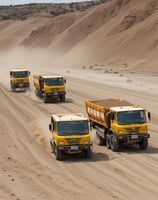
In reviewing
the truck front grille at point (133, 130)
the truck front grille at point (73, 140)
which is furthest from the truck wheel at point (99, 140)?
the truck front grille at point (73, 140)

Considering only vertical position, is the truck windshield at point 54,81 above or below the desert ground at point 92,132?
above

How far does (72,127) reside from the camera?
25781 millimetres

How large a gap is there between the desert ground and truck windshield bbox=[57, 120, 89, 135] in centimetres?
132

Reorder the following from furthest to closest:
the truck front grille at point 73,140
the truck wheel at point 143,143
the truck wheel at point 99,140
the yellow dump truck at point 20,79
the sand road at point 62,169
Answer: the yellow dump truck at point 20,79 → the truck wheel at point 99,140 → the truck wheel at point 143,143 → the truck front grille at point 73,140 → the sand road at point 62,169

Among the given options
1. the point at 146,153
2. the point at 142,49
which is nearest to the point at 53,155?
the point at 146,153

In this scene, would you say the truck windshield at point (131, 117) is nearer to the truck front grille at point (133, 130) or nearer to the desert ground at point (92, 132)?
the truck front grille at point (133, 130)

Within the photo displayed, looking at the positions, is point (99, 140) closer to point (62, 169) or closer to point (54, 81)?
point (62, 169)

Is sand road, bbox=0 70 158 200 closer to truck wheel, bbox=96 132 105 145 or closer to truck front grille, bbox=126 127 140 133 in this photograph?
truck wheel, bbox=96 132 105 145

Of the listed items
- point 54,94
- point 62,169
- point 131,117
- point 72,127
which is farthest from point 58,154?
point 54,94

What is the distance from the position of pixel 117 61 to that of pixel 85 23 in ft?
120

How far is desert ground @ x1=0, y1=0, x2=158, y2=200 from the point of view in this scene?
21.0 m

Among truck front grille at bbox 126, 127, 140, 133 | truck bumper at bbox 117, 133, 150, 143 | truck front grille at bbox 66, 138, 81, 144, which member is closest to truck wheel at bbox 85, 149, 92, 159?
truck front grille at bbox 66, 138, 81, 144

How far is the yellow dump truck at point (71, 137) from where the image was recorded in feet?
83.0

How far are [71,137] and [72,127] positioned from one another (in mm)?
651
